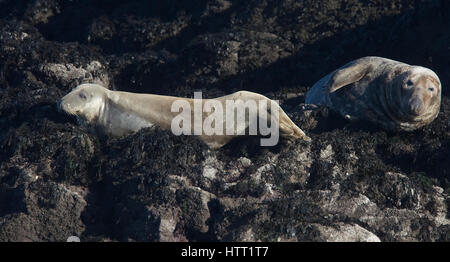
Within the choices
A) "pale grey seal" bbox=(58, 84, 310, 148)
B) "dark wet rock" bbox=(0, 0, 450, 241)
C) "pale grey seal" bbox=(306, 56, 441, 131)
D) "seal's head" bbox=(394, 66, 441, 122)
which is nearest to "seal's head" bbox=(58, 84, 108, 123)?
"pale grey seal" bbox=(58, 84, 310, 148)

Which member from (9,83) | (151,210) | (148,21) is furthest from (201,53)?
(151,210)

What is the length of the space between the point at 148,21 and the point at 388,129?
4.30 metres

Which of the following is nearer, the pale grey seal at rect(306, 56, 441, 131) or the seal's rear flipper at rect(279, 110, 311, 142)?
the seal's rear flipper at rect(279, 110, 311, 142)

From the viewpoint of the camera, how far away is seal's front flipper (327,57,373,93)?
8.19m

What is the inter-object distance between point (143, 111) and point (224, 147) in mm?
1058

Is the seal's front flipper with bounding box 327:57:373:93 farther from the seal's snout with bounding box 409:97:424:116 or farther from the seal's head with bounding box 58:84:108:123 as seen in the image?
the seal's head with bounding box 58:84:108:123

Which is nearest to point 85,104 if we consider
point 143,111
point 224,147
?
point 143,111

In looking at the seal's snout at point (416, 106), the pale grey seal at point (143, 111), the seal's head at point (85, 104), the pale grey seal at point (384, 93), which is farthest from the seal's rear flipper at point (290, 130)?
the seal's head at point (85, 104)

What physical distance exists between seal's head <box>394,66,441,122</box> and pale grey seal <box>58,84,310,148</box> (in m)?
1.37

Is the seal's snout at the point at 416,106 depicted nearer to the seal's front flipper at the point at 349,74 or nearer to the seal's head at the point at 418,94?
the seal's head at the point at 418,94

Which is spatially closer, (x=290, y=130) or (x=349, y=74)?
(x=290, y=130)

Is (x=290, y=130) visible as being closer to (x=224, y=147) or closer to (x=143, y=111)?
(x=224, y=147)

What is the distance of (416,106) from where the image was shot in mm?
7684

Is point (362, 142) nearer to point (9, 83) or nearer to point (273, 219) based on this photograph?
point (273, 219)
